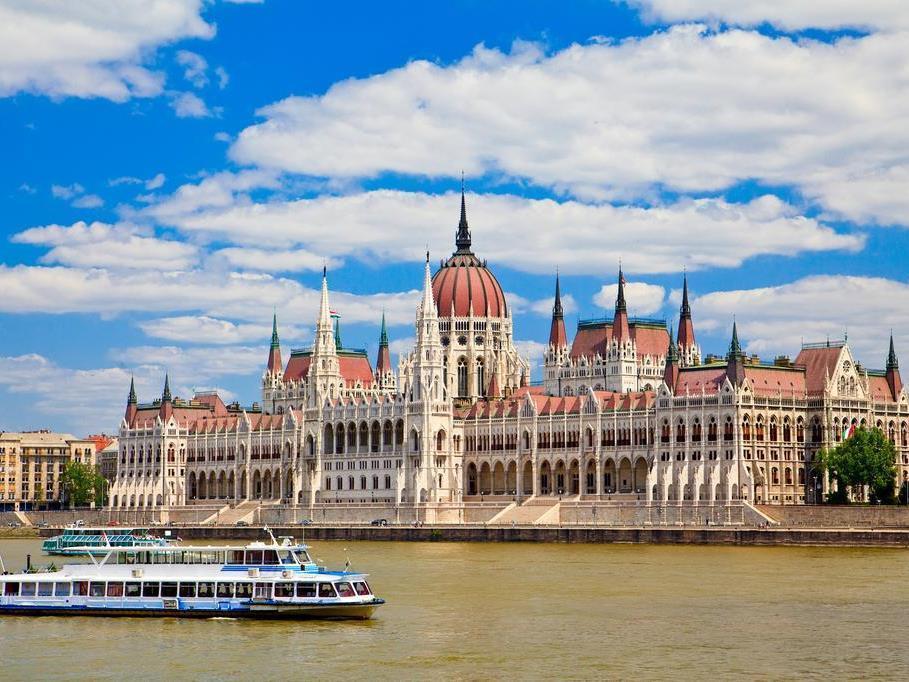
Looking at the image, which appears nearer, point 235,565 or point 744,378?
point 235,565

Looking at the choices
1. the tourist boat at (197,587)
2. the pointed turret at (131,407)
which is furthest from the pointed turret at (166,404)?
the tourist boat at (197,587)

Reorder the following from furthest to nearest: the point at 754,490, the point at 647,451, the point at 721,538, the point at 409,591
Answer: the point at 647,451 < the point at 754,490 < the point at 721,538 < the point at 409,591

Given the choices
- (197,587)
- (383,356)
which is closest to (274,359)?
(383,356)

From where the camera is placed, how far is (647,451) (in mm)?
139500

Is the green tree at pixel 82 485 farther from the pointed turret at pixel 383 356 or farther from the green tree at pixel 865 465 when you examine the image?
the green tree at pixel 865 465

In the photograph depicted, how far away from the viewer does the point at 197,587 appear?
6575cm

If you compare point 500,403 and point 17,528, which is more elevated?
point 500,403

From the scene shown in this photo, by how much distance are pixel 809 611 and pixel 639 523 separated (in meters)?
64.2

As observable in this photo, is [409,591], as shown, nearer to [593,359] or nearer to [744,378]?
[744,378]

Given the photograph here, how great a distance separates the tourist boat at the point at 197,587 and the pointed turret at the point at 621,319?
324ft

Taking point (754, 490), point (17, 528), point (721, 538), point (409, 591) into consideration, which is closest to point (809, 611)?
point (409, 591)

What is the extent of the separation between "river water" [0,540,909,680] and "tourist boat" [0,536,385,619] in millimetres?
883

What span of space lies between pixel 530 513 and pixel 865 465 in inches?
1149

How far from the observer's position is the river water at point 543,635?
53.4 metres
